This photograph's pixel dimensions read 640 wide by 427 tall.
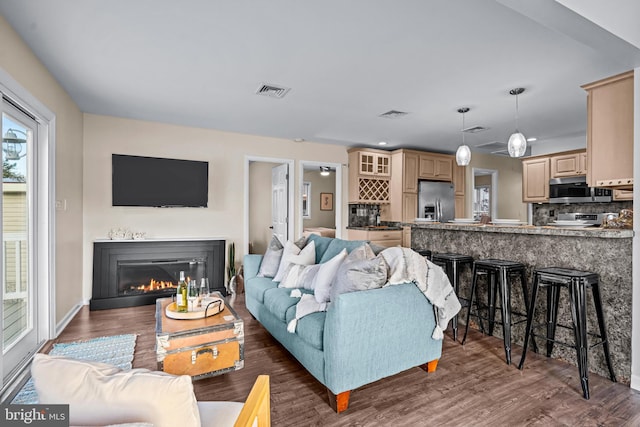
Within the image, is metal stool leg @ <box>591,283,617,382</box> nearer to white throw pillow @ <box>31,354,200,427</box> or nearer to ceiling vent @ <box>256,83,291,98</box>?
white throw pillow @ <box>31,354,200,427</box>

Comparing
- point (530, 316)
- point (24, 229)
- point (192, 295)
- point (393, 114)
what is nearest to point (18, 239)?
point (24, 229)

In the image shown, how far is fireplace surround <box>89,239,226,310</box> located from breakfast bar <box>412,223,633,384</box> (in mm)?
3249

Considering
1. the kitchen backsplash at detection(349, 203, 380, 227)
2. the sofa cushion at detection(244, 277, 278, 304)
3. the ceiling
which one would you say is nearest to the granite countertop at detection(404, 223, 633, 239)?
the ceiling

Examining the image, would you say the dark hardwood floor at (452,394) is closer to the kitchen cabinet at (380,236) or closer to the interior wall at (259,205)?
the kitchen cabinet at (380,236)

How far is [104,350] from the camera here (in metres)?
2.83

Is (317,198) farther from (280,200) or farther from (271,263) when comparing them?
(271,263)

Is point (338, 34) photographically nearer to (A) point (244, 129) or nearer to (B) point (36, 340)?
(A) point (244, 129)

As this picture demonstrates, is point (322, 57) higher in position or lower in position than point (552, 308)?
higher

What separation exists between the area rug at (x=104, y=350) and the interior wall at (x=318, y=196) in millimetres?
5478

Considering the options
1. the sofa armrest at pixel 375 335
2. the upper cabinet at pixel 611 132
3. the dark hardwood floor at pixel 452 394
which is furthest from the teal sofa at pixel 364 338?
the upper cabinet at pixel 611 132

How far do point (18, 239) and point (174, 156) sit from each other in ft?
7.62

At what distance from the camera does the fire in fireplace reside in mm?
4301

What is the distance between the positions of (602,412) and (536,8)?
7.70 ft

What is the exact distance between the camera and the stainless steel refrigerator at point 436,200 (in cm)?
613
